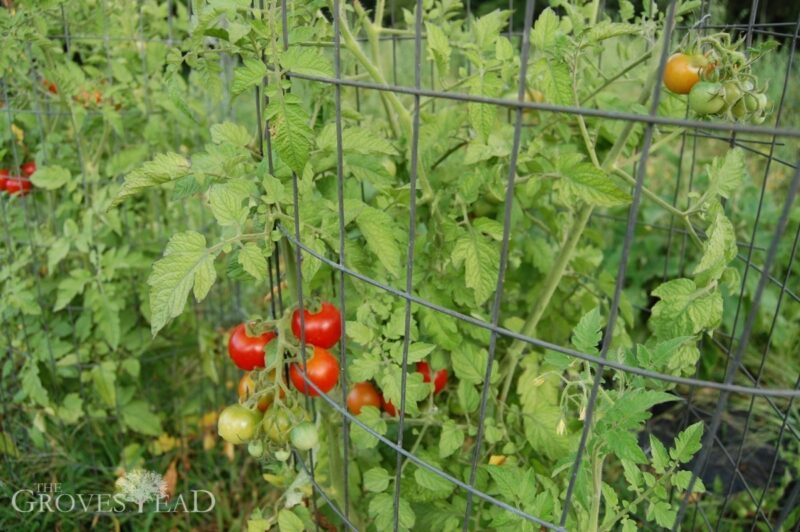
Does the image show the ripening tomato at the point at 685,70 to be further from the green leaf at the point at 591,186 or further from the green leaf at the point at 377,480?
the green leaf at the point at 377,480

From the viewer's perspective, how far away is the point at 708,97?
739 millimetres

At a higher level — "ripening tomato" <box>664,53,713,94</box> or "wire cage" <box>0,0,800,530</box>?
"ripening tomato" <box>664,53,713,94</box>

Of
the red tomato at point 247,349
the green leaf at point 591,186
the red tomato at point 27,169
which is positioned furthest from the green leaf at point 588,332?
the red tomato at point 27,169

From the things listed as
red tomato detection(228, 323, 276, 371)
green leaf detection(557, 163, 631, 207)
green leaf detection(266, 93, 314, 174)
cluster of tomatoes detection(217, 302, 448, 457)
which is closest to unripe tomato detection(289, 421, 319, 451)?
cluster of tomatoes detection(217, 302, 448, 457)

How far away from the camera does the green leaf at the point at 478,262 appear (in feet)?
2.90

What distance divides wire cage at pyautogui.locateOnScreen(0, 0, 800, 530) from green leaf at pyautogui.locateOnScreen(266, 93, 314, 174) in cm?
3

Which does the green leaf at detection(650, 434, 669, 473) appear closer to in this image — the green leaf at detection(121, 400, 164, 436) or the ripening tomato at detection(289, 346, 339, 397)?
the ripening tomato at detection(289, 346, 339, 397)

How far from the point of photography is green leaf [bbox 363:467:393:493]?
944mm

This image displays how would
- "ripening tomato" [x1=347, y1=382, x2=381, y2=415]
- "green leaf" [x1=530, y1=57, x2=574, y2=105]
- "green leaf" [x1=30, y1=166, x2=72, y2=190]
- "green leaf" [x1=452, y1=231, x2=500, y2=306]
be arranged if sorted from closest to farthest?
"green leaf" [x1=530, y1=57, x2=574, y2=105], "green leaf" [x1=452, y1=231, x2=500, y2=306], "ripening tomato" [x1=347, y1=382, x2=381, y2=415], "green leaf" [x1=30, y1=166, x2=72, y2=190]

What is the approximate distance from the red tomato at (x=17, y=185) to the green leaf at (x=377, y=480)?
3.35 ft

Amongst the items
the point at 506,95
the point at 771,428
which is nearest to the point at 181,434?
the point at 506,95

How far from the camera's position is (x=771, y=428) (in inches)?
72.3

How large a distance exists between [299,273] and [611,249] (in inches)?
61.5

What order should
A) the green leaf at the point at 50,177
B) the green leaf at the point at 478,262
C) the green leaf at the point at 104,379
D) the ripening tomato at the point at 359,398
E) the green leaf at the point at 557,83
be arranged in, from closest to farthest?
the green leaf at the point at 557,83 → the green leaf at the point at 478,262 → the ripening tomato at the point at 359,398 → the green leaf at the point at 50,177 → the green leaf at the point at 104,379
